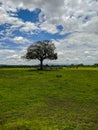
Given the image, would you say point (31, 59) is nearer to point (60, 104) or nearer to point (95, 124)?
point (60, 104)

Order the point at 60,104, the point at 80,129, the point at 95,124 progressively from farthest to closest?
the point at 60,104 < the point at 95,124 < the point at 80,129

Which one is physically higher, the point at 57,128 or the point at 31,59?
the point at 31,59

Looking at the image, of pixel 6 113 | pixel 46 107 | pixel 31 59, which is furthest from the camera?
pixel 31 59

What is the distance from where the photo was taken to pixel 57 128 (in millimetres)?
17031

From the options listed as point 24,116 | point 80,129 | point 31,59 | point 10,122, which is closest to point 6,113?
point 24,116

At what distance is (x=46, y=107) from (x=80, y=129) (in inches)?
346

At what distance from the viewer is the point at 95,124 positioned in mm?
18031

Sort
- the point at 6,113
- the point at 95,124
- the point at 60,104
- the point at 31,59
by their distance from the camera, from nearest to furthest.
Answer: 1. the point at 95,124
2. the point at 6,113
3. the point at 60,104
4. the point at 31,59

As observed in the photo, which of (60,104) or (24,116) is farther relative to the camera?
(60,104)

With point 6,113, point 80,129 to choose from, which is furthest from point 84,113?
point 6,113

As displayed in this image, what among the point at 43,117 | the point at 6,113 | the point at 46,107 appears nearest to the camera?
the point at 43,117

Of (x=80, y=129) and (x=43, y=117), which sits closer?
(x=80, y=129)

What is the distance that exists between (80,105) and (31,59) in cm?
8847

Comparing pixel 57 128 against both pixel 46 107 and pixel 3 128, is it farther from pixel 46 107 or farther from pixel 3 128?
pixel 46 107
